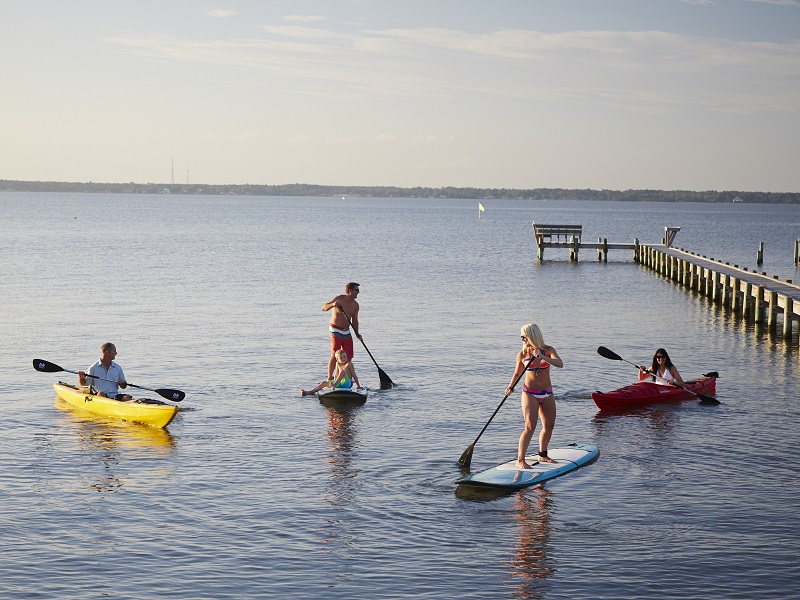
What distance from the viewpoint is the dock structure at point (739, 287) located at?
3247 centimetres

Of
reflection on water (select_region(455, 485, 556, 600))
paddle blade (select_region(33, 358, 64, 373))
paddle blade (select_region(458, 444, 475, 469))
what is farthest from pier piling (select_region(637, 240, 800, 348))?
paddle blade (select_region(33, 358, 64, 373))

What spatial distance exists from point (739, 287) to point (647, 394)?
18617 mm

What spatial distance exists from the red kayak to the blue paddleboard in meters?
4.18

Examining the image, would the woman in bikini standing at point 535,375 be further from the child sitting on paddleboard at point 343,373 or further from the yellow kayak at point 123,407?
the yellow kayak at point 123,407

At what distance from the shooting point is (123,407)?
61.3ft

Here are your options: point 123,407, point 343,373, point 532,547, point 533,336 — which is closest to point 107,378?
point 123,407

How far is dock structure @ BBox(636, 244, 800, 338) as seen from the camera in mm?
32469

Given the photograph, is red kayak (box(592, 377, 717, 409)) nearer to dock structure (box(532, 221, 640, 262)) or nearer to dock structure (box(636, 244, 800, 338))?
dock structure (box(636, 244, 800, 338))

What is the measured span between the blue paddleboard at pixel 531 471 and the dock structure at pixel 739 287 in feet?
55.3

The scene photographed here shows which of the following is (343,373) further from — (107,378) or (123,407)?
(107,378)

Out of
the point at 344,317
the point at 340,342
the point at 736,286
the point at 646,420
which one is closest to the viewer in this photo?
the point at 646,420

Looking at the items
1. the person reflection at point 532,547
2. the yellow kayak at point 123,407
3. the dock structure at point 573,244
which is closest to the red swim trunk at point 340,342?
the yellow kayak at point 123,407

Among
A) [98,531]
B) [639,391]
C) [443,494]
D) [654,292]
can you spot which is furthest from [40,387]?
[654,292]

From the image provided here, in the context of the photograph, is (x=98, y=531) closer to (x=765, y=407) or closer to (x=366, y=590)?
(x=366, y=590)
